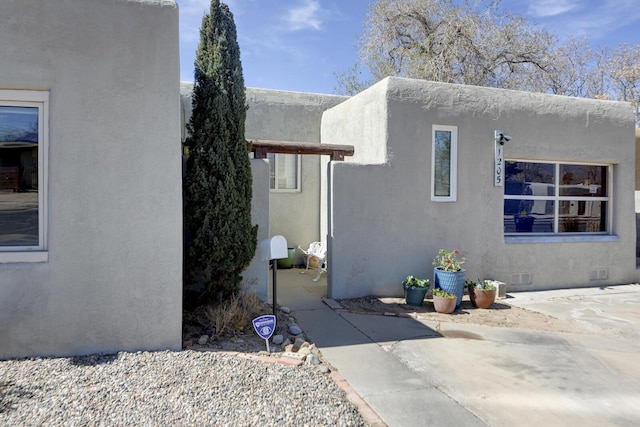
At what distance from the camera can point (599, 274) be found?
9617mm

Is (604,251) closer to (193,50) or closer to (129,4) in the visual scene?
(193,50)

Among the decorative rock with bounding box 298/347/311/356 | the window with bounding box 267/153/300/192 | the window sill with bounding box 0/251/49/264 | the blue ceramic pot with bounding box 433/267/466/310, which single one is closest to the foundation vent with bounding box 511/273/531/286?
the blue ceramic pot with bounding box 433/267/466/310

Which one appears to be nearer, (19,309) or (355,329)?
(19,309)

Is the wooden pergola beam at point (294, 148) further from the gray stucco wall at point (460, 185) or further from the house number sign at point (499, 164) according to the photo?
the house number sign at point (499, 164)

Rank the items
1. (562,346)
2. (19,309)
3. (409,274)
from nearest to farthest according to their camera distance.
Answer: (19,309) < (562,346) < (409,274)

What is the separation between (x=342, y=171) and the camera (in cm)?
755

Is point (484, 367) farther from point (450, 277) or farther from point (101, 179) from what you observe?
point (101, 179)

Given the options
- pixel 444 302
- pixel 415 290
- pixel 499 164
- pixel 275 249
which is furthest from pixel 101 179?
A: pixel 499 164

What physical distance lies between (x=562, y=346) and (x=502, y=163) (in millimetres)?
4091

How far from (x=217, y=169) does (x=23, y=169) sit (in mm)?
2087

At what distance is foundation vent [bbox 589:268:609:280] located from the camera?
9.55 metres

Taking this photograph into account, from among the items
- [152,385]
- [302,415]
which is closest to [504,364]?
[302,415]

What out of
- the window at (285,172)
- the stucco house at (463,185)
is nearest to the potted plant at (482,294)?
the stucco house at (463,185)

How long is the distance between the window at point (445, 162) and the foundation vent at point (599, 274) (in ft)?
13.2
